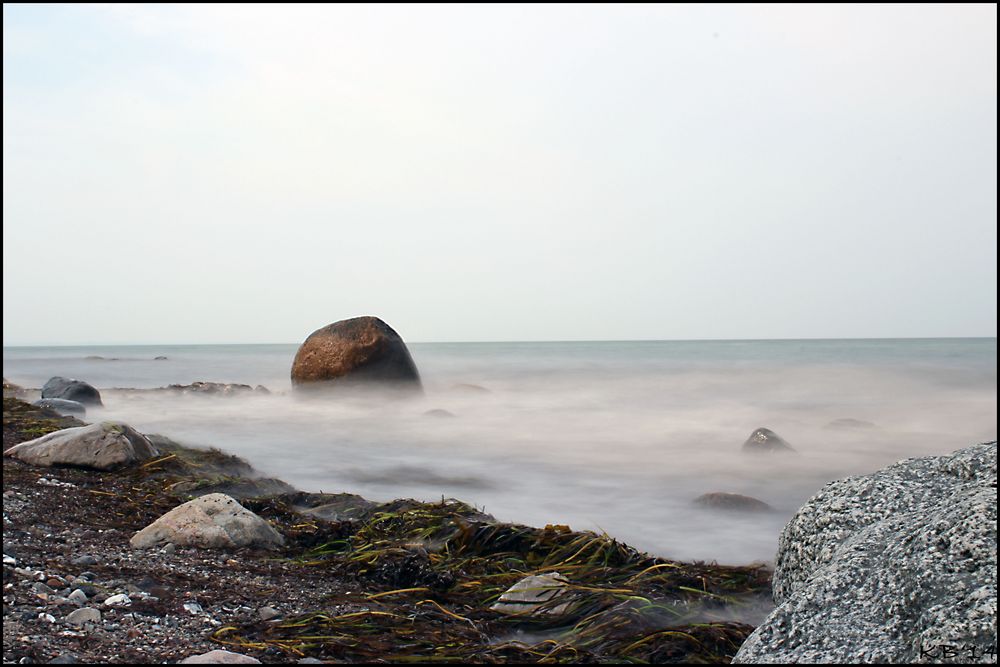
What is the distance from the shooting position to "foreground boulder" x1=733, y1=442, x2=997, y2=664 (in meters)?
1.80

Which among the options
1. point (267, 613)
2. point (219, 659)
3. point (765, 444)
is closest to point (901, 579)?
point (219, 659)

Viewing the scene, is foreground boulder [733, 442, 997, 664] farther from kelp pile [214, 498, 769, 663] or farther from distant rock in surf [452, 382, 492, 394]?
distant rock in surf [452, 382, 492, 394]

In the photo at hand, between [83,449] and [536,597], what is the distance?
3.71 metres

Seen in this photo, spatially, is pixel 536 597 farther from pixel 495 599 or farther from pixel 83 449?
pixel 83 449

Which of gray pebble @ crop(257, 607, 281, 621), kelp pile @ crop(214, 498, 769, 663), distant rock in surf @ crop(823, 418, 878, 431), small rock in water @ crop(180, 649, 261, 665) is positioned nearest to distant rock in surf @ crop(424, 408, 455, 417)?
distant rock in surf @ crop(823, 418, 878, 431)

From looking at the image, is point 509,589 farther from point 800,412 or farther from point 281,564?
point 800,412

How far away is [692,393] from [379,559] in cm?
1118

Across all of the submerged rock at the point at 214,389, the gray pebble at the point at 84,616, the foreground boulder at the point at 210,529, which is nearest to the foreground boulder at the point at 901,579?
the gray pebble at the point at 84,616

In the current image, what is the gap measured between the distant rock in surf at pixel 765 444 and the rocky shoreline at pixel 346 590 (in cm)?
420

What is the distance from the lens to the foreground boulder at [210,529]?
368cm

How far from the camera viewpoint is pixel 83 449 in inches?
206

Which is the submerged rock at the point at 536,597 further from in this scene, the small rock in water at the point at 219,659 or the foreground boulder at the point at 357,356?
the foreground boulder at the point at 357,356

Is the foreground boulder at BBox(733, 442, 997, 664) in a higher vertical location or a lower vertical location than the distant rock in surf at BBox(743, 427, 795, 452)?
higher

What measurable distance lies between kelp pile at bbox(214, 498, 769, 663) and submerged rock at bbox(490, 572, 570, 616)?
0.02 metres
